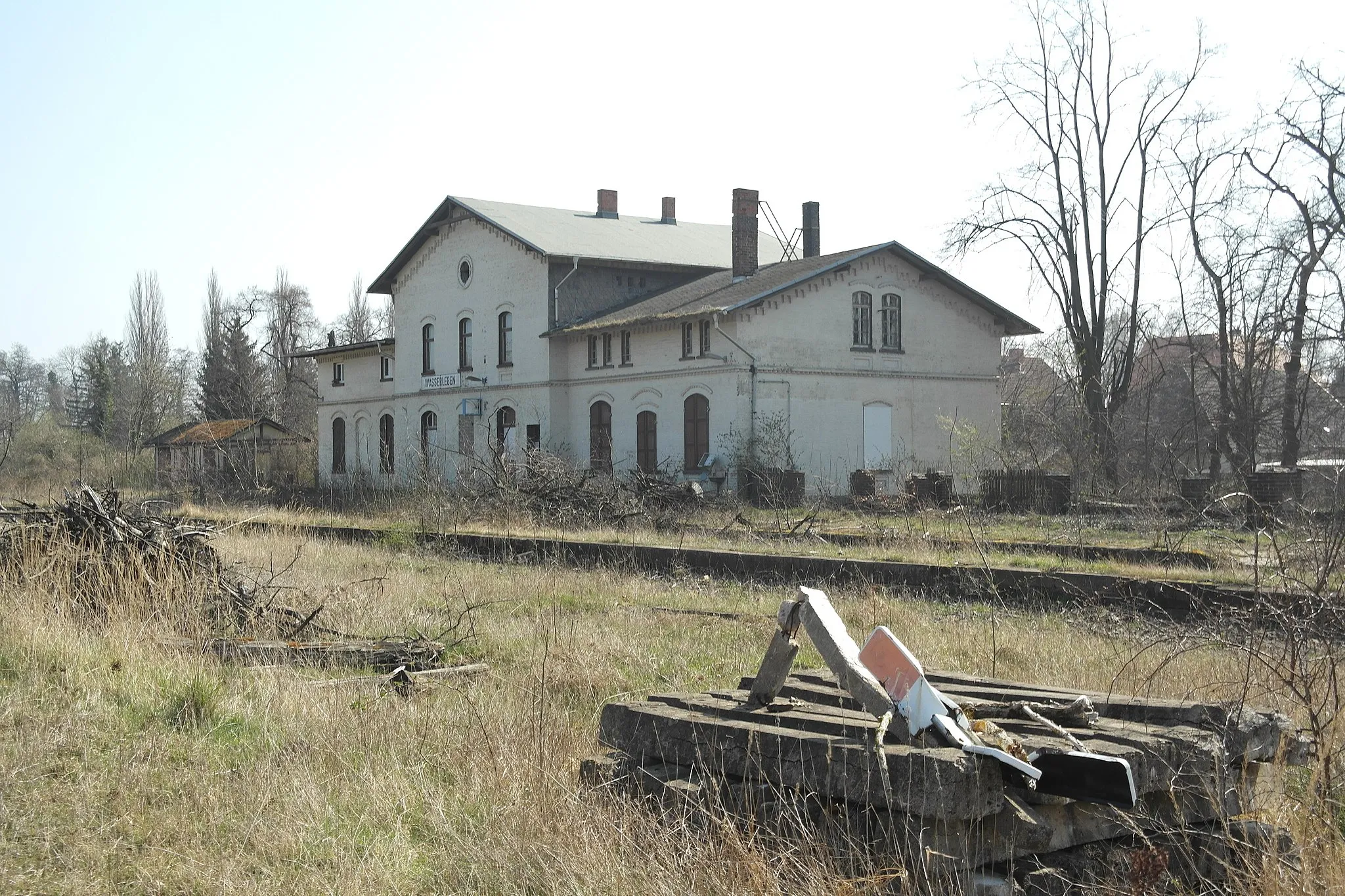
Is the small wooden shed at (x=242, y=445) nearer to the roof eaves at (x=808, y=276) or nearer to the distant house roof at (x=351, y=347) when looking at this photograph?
the distant house roof at (x=351, y=347)

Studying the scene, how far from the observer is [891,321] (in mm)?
34469

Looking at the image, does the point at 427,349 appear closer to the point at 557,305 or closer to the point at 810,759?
the point at 557,305

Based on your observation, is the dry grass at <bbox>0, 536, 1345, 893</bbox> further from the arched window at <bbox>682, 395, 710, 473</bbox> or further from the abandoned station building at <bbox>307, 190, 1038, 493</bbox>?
the arched window at <bbox>682, 395, 710, 473</bbox>

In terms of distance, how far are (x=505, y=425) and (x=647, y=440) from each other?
6.77 meters

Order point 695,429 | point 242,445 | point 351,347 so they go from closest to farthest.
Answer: point 695,429 → point 351,347 → point 242,445

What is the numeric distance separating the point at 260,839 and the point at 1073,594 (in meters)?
8.90

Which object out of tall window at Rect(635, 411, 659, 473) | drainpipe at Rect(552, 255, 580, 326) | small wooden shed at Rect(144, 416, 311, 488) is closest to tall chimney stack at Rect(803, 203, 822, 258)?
drainpipe at Rect(552, 255, 580, 326)

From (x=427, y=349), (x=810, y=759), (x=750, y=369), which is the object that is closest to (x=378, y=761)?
(x=810, y=759)

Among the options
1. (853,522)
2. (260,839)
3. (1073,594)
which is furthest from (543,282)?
(260,839)

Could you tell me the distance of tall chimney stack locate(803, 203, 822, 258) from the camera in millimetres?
41094

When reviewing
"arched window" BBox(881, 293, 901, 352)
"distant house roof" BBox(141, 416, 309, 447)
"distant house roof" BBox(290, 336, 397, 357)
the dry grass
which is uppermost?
"distant house roof" BBox(290, 336, 397, 357)

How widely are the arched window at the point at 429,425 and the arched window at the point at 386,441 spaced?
1.40m

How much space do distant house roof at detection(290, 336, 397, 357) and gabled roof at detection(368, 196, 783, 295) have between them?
2.00 meters

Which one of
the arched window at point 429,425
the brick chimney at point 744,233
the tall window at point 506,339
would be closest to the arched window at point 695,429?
the brick chimney at point 744,233
